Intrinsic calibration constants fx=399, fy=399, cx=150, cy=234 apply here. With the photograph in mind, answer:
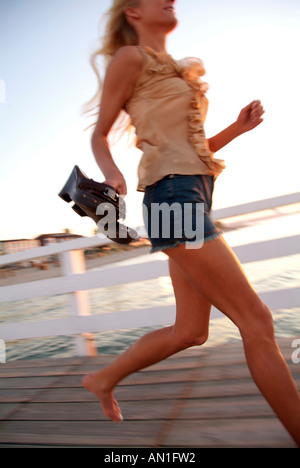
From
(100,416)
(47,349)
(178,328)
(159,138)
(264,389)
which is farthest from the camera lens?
(47,349)

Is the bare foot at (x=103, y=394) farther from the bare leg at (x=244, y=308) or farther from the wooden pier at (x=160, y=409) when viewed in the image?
the bare leg at (x=244, y=308)

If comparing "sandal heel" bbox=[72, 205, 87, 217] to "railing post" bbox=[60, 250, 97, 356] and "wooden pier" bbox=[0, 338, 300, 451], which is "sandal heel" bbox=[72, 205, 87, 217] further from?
"railing post" bbox=[60, 250, 97, 356]

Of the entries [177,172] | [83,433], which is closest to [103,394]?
[83,433]

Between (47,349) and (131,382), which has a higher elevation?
(131,382)

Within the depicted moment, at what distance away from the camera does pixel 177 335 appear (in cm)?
140

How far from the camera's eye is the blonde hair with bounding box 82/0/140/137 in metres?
1.46

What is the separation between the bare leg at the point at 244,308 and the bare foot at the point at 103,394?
654 millimetres

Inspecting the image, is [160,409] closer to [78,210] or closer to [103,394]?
[103,394]

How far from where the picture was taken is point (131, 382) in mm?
2125

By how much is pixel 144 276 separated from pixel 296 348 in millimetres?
1031

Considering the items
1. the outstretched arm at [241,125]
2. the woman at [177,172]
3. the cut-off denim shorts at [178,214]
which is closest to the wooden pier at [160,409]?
the woman at [177,172]

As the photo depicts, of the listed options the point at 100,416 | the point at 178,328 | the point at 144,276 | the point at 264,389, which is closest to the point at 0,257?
the point at 144,276

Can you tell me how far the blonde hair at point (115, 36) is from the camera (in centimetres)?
146

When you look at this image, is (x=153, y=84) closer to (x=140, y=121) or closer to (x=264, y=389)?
(x=140, y=121)
